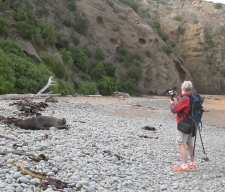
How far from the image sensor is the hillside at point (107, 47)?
36.8 m

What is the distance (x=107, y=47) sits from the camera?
162ft

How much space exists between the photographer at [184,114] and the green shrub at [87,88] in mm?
26532

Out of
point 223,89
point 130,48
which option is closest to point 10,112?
point 130,48

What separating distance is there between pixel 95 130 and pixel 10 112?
3.11 meters

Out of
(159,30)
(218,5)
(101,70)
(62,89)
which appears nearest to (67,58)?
(101,70)

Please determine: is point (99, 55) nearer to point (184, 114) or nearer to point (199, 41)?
point (199, 41)

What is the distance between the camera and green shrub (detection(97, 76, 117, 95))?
41844 mm

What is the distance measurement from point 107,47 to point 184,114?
3881cm

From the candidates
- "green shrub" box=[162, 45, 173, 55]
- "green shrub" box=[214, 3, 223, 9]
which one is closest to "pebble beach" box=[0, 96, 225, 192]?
"green shrub" box=[162, 45, 173, 55]

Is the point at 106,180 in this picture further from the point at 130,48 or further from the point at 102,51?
the point at 130,48

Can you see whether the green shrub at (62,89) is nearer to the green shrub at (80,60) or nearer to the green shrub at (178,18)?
the green shrub at (80,60)

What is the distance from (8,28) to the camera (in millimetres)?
38500

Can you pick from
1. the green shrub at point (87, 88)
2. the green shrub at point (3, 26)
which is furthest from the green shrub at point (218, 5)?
the green shrub at point (3, 26)

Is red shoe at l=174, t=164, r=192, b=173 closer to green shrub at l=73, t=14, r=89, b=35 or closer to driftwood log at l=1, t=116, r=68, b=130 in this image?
driftwood log at l=1, t=116, r=68, b=130
